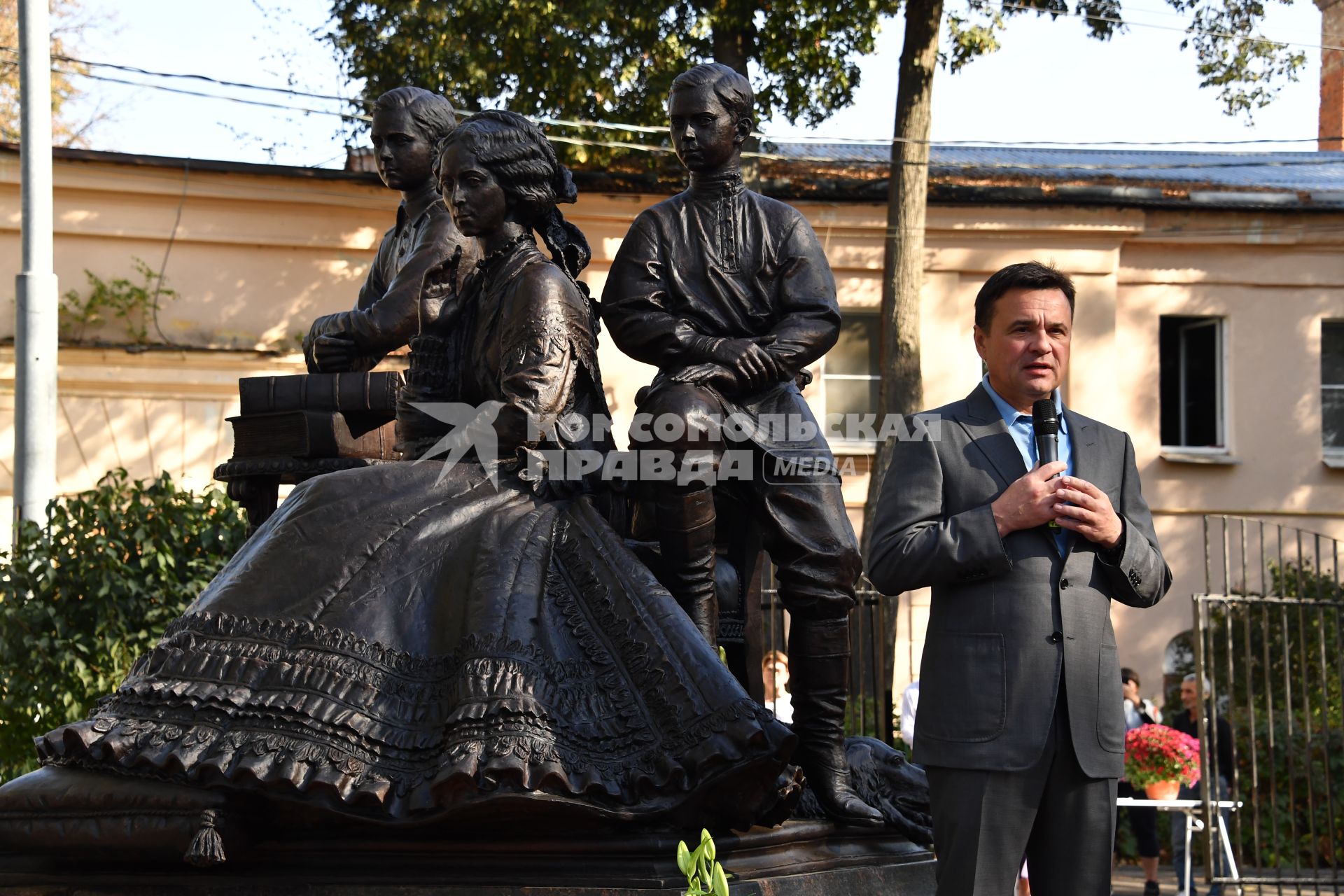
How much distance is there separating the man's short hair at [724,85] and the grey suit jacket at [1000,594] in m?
1.30

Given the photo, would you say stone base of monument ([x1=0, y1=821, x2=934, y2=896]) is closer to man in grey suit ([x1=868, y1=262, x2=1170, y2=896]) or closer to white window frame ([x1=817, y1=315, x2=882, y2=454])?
man in grey suit ([x1=868, y1=262, x2=1170, y2=896])

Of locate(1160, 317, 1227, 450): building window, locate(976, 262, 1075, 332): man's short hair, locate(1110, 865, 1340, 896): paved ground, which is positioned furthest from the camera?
locate(1160, 317, 1227, 450): building window

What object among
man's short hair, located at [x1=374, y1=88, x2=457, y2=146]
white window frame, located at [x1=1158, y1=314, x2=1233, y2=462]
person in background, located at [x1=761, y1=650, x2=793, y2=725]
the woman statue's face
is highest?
white window frame, located at [x1=1158, y1=314, x2=1233, y2=462]

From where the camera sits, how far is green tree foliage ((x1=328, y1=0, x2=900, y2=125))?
1410 cm

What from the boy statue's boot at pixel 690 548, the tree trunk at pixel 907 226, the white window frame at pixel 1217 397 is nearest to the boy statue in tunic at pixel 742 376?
the boy statue's boot at pixel 690 548

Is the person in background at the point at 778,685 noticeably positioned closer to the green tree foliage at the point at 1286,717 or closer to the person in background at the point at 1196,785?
the green tree foliage at the point at 1286,717

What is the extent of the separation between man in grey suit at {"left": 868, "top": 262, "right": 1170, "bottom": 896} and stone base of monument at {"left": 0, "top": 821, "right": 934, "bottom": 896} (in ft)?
1.92

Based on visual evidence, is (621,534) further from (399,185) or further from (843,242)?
(843,242)

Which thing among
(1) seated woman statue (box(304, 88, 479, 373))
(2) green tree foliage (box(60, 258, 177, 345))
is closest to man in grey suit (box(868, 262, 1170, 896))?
(1) seated woman statue (box(304, 88, 479, 373))

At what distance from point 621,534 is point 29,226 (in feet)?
20.0

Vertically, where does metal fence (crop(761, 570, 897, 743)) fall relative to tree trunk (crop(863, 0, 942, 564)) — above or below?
below

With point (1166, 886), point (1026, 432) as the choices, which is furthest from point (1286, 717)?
point (1026, 432)

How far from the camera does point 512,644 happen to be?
3.70 metres

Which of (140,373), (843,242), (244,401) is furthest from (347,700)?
(843,242)
